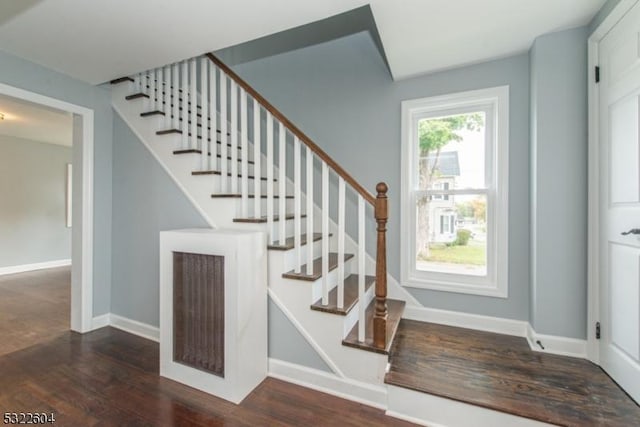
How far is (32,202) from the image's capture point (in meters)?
5.42

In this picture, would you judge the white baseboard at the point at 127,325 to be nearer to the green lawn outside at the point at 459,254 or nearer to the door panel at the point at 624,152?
the green lawn outside at the point at 459,254

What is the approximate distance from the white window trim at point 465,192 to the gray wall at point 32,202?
6756 millimetres

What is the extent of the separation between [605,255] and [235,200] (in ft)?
8.48

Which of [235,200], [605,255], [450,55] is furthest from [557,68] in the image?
[235,200]

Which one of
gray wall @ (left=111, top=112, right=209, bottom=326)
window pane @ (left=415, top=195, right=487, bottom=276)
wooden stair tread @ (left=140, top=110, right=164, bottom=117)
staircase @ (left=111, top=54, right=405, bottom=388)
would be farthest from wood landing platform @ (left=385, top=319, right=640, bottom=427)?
wooden stair tread @ (left=140, top=110, right=164, bottom=117)

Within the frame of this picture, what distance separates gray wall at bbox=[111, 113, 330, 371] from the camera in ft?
8.36

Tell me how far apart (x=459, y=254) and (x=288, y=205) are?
1722mm

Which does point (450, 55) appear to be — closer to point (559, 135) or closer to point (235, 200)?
point (559, 135)

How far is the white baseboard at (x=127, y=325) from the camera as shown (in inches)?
104

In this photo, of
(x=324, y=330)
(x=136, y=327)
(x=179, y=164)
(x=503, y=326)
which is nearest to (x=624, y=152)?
(x=503, y=326)

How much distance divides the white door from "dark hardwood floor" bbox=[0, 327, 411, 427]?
1378 mm

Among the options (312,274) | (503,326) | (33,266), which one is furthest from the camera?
(33,266)

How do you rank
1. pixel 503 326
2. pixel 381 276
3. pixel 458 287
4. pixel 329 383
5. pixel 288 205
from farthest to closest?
pixel 288 205 < pixel 458 287 < pixel 503 326 < pixel 329 383 < pixel 381 276

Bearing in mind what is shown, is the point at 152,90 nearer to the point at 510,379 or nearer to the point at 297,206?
the point at 297,206
